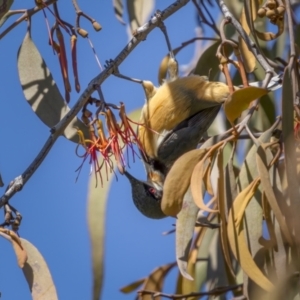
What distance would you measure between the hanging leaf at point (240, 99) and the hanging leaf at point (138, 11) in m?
0.89

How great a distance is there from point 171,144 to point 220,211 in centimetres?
91

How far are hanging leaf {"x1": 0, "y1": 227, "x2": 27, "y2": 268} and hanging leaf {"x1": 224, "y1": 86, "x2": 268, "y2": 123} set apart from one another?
0.48 m

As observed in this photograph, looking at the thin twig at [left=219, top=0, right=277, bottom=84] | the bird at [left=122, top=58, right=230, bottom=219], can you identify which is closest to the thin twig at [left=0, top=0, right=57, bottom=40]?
the thin twig at [left=219, top=0, right=277, bottom=84]

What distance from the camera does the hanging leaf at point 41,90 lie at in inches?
74.4

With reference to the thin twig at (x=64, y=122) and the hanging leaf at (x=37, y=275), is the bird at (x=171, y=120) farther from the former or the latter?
the hanging leaf at (x=37, y=275)

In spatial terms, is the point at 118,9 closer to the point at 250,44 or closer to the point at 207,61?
the point at 207,61

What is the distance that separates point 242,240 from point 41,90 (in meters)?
0.70

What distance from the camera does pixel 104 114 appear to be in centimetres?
166

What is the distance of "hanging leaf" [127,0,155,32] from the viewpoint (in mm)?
2336

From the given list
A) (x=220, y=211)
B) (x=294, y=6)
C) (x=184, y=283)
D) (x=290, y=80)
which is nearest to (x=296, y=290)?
(x=220, y=211)

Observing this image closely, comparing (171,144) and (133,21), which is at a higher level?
(133,21)

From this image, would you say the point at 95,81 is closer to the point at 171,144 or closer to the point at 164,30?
the point at 164,30

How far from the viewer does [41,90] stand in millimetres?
1938

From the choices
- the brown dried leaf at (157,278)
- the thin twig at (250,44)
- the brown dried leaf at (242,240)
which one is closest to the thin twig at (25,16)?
the thin twig at (250,44)
